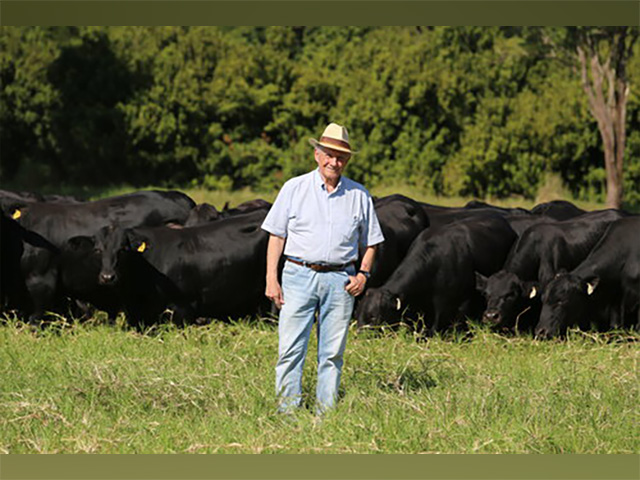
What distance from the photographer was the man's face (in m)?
6.67

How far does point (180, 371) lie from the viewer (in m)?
7.97

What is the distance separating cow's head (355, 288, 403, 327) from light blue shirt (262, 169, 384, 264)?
12.1 ft

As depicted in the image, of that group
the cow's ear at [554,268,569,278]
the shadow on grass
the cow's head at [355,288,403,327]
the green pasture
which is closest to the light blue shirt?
the shadow on grass

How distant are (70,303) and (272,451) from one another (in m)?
5.86

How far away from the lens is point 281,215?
6816 millimetres

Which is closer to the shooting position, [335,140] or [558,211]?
[335,140]

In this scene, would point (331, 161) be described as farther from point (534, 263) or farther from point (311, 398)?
point (534, 263)

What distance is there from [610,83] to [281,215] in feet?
70.3

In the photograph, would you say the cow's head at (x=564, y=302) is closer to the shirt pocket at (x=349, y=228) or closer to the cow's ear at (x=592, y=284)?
the cow's ear at (x=592, y=284)

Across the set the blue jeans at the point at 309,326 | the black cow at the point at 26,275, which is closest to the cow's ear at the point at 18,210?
the black cow at the point at 26,275

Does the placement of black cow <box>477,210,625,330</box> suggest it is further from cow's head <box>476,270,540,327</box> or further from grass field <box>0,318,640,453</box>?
grass field <box>0,318,640,453</box>

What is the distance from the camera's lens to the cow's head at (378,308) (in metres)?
10.5

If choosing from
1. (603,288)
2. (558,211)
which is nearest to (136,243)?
(603,288)

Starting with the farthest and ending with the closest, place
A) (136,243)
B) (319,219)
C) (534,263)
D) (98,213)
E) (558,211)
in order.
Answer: (558,211), (98,213), (534,263), (136,243), (319,219)
